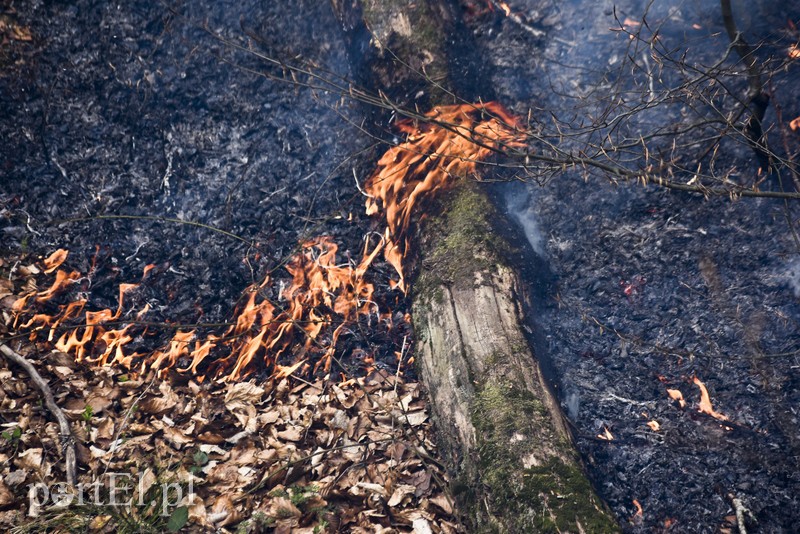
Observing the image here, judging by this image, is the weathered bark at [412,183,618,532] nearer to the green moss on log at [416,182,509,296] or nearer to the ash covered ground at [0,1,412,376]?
the green moss on log at [416,182,509,296]

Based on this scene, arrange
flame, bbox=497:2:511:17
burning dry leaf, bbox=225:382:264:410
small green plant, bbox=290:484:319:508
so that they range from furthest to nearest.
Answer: flame, bbox=497:2:511:17 < burning dry leaf, bbox=225:382:264:410 < small green plant, bbox=290:484:319:508

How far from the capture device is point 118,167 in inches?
189

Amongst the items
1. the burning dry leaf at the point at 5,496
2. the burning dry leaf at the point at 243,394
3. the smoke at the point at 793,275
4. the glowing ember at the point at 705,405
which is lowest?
the glowing ember at the point at 705,405

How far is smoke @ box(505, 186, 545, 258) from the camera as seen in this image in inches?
180

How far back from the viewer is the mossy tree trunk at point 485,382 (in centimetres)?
261

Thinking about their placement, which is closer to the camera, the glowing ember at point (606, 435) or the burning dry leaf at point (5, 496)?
the burning dry leaf at point (5, 496)

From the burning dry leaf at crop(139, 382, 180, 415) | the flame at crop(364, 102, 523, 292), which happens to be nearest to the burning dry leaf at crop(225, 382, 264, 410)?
the burning dry leaf at crop(139, 382, 180, 415)

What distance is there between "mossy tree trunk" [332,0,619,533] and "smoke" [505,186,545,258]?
2.08 feet

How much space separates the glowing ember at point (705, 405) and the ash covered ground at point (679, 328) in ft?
0.11

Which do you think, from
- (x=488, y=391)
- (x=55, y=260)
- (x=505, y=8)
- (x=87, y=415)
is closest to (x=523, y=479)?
(x=488, y=391)

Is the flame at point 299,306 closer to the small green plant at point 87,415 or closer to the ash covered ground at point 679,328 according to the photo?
the small green plant at point 87,415

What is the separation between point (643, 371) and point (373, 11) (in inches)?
182

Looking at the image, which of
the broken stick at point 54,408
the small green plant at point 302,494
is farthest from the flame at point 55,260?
the small green plant at point 302,494

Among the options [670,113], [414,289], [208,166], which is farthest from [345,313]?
[670,113]
